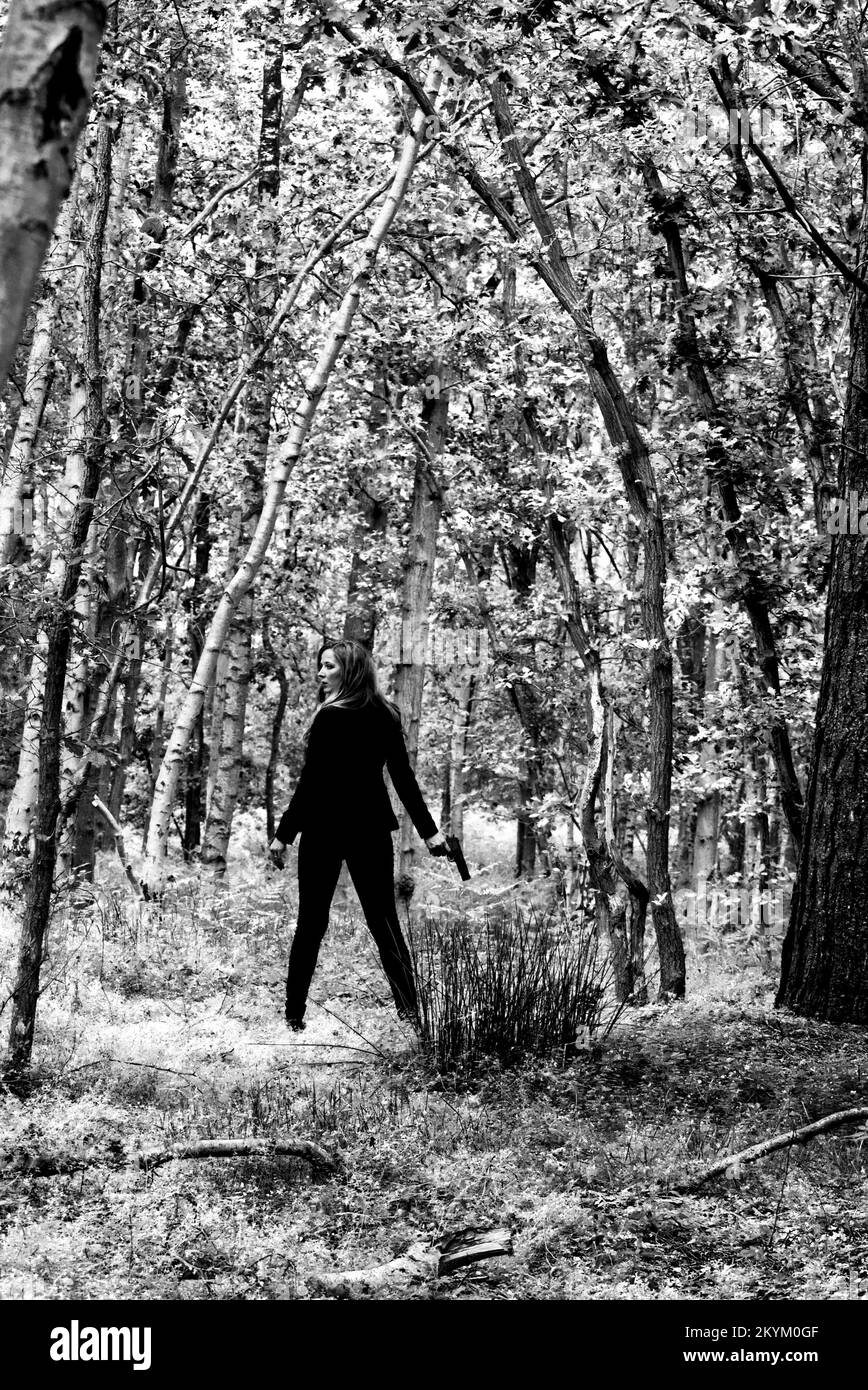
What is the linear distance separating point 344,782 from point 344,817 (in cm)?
20

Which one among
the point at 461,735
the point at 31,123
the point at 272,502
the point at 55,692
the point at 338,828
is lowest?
the point at 338,828

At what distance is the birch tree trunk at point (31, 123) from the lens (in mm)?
1745

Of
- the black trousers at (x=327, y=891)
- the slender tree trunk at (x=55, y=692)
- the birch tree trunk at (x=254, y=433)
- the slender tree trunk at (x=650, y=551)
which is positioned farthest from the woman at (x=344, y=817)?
the birch tree trunk at (x=254, y=433)

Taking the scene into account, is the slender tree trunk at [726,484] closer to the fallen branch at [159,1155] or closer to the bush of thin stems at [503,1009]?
the bush of thin stems at [503,1009]

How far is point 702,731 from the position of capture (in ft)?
37.0

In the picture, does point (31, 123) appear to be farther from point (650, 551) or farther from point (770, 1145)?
point (650, 551)

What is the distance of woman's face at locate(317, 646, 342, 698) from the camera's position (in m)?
6.70

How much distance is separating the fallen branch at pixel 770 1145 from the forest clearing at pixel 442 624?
2cm

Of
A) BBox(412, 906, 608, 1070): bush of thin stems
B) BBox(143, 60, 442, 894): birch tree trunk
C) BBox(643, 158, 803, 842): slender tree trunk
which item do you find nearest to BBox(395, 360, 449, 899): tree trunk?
BBox(143, 60, 442, 894): birch tree trunk

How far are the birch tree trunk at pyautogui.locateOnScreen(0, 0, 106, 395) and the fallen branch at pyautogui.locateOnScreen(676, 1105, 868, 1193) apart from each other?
11.8 feet

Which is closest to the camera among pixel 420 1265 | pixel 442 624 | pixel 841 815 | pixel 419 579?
pixel 420 1265

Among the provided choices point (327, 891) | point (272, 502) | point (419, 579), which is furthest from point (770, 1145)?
point (419, 579)

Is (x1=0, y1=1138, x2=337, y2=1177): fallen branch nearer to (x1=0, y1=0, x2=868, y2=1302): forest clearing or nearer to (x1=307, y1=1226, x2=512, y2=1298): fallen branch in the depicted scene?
(x1=0, y1=0, x2=868, y2=1302): forest clearing

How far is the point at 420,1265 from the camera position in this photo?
3.46m
